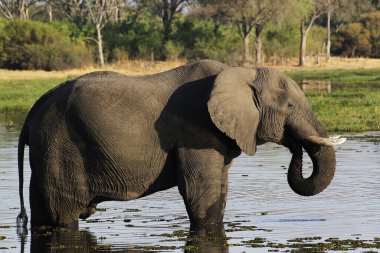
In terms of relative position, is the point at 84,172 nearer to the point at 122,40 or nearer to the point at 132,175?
the point at 132,175

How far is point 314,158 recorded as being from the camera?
34.8 ft

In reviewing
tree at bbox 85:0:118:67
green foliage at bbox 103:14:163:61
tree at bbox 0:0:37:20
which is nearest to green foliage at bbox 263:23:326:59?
green foliage at bbox 103:14:163:61

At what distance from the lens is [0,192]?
45.9 ft

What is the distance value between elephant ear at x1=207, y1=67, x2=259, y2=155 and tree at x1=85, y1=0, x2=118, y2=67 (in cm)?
4539

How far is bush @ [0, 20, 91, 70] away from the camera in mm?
50656

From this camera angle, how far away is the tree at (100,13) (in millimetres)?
57500

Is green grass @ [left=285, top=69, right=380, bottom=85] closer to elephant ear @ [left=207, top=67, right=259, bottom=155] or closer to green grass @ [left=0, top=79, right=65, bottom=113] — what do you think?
green grass @ [left=0, top=79, right=65, bottom=113]

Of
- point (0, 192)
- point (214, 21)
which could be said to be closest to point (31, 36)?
point (214, 21)

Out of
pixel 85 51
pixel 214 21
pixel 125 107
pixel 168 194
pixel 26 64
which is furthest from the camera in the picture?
pixel 214 21

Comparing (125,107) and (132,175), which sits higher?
(125,107)

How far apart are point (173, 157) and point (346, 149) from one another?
28.2 feet

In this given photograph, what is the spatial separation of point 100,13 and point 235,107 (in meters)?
51.0

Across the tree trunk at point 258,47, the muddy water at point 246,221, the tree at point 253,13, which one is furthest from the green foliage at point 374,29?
the muddy water at point 246,221

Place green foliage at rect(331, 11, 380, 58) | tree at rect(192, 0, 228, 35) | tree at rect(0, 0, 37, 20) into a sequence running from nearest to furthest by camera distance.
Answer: tree at rect(192, 0, 228, 35) < tree at rect(0, 0, 37, 20) < green foliage at rect(331, 11, 380, 58)
